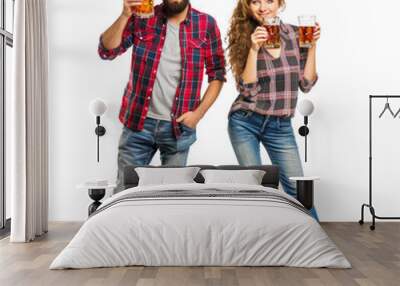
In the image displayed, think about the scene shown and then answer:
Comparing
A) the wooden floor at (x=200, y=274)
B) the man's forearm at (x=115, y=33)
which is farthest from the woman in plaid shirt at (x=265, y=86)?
the wooden floor at (x=200, y=274)

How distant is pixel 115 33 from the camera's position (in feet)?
23.4

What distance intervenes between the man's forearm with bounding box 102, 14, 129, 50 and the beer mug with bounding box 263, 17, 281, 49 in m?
1.75

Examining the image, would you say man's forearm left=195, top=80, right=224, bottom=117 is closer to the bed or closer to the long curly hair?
the long curly hair

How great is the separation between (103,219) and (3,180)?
2.42 meters

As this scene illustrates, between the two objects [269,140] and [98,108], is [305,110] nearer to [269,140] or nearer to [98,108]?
[269,140]

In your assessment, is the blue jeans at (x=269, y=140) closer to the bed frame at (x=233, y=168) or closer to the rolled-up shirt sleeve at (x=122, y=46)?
the bed frame at (x=233, y=168)

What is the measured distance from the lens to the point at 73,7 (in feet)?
23.5

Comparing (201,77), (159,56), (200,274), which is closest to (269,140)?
(201,77)

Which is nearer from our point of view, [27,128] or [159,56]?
[27,128]

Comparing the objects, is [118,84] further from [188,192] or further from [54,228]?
[188,192]

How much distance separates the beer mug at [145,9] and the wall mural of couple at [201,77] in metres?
0.02

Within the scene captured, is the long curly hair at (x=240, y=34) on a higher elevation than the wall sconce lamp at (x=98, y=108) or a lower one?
higher

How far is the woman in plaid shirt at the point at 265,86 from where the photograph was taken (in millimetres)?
7043

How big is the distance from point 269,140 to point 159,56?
172cm
